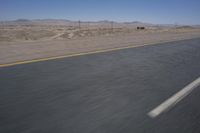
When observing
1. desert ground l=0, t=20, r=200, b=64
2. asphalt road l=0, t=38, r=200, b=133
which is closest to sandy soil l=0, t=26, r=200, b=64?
desert ground l=0, t=20, r=200, b=64

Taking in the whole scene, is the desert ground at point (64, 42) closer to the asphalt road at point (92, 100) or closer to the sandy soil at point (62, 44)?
the sandy soil at point (62, 44)

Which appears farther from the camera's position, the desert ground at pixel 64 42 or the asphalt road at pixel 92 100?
the desert ground at pixel 64 42

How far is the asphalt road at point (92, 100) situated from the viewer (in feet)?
8.58

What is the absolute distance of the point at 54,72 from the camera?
535cm

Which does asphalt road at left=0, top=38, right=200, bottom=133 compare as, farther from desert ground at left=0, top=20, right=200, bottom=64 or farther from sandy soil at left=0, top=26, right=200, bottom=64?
desert ground at left=0, top=20, right=200, bottom=64

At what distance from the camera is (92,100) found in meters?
3.51

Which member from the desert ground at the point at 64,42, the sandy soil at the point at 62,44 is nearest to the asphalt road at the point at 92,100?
the sandy soil at the point at 62,44

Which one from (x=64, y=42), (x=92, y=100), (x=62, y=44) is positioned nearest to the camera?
(x=92, y=100)

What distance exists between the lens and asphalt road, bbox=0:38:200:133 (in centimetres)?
262

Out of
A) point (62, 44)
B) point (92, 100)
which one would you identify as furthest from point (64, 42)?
point (92, 100)

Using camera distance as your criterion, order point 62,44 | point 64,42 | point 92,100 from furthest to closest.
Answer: point 64,42 → point 62,44 → point 92,100

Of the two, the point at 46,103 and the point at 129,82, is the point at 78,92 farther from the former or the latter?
the point at 129,82

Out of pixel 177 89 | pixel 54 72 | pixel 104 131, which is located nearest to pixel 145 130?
pixel 104 131

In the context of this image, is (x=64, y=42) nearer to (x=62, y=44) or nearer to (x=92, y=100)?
(x=62, y=44)
